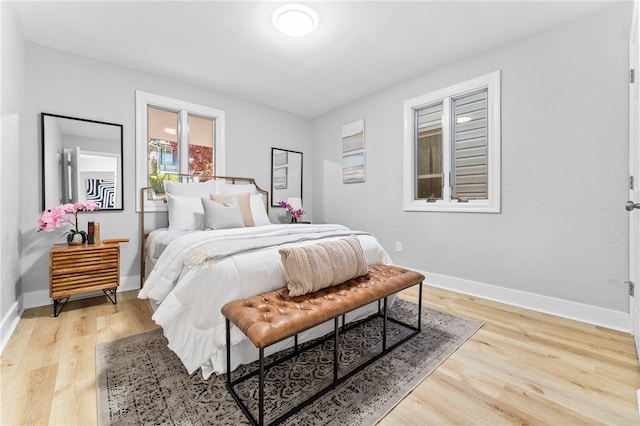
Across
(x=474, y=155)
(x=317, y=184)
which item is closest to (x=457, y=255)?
(x=474, y=155)

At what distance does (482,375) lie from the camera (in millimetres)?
1602

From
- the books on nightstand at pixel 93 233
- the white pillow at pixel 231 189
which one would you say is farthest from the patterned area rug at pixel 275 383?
the white pillow at pixel 231 189

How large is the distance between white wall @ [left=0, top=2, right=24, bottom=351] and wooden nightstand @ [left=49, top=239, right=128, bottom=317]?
248mm

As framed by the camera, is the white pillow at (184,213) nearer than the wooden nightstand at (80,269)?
No

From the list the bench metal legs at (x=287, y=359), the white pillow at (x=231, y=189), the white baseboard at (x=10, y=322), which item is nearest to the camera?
the bench metal legs at (x=287, y=359)

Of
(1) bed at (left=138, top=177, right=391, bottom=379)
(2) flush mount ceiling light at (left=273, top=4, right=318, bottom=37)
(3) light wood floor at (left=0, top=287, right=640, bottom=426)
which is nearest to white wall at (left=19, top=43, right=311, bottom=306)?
(3) light wood floor at (left=0, top=287, right=640, bottom=426)

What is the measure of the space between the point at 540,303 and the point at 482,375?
1412 millimetres

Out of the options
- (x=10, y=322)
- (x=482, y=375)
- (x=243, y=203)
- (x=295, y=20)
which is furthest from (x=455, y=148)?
(x=10, y=322)

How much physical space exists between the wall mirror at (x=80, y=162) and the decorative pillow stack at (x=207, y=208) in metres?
0.56

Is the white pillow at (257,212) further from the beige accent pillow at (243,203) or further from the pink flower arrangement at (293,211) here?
the pink flower arrangement at (293,211)

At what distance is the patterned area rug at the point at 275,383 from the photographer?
1282mm

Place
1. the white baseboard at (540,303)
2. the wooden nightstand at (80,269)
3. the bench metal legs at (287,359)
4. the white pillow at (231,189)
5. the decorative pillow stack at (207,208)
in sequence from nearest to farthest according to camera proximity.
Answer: the bench metal legs at (287,359) < the white baseboard at (540,303) < the wooden nightstand at (80,269) < the decorative pillow stack at (207,208) < the white pillow at (231,189)

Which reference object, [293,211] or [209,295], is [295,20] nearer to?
[209,295]

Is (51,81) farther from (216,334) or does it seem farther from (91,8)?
(216,334)
